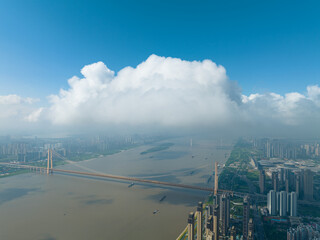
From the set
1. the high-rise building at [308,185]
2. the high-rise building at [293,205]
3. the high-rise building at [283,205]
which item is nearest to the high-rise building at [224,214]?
the high-rise building at [283,205]

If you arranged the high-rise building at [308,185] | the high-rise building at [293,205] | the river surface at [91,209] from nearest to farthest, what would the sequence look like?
the river surface at [91,209] → the high-rise building at [293,205] → the high-rise building at [308,185]

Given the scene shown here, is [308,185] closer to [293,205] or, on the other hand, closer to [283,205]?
[293,205]

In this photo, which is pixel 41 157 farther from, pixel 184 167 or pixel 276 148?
pixel 276 148

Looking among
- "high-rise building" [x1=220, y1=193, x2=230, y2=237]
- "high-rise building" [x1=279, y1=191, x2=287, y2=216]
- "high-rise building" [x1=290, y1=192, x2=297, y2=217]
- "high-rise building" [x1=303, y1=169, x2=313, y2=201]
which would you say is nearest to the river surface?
"high-rise building" [x1=220, y1=193, x2=230, y2=237]

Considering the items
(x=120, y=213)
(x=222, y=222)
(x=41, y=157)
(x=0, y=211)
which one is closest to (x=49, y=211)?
(x=0, y=211)

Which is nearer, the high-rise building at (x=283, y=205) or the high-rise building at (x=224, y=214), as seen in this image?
the high-rise building at (x=224, y=214)

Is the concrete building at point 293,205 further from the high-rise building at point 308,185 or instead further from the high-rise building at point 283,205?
the high-rise building at point 308,185

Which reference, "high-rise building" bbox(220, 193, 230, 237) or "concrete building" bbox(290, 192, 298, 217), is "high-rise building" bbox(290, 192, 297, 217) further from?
"high-rise building" bbox(220, 193, 230, 237)

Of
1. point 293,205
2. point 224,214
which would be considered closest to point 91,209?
point 224,214
